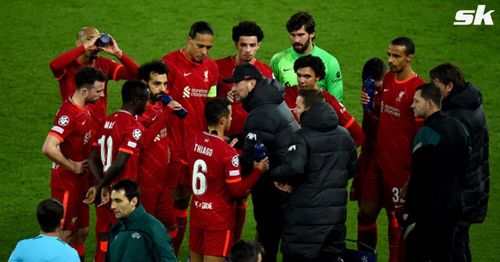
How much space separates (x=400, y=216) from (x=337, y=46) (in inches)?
278

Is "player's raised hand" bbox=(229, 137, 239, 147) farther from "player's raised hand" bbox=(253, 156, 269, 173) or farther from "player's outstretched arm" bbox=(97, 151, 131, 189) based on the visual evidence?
"player's outstretched arm" bbox=(97, 151, 131, 189)

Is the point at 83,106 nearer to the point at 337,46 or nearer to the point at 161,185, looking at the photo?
the point at 161,185

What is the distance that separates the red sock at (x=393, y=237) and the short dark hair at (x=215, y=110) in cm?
265

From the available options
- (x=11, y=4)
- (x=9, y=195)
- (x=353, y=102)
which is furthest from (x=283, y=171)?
(x=11, y=4)

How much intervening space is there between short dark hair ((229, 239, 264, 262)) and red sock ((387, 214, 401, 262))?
12.1 ft

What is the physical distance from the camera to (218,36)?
1877 cm

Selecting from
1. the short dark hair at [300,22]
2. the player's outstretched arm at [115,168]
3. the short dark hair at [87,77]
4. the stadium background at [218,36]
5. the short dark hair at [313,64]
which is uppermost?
the stadium background at [218,36]

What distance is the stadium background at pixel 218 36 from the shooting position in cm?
1705

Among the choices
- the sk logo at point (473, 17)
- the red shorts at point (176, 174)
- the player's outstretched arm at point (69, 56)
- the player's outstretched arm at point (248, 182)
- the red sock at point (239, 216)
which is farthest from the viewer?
the sk logo at point (473, 17)

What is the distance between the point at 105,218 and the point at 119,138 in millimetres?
913

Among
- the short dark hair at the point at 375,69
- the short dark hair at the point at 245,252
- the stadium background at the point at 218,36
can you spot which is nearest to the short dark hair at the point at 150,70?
the short dark hair at the point at 375,69

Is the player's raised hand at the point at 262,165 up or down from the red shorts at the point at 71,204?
up

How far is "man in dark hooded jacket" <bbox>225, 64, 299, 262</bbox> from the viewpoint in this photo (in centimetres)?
1102

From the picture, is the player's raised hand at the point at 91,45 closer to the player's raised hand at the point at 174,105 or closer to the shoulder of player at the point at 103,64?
the shoulder of player at the point at 103,64
